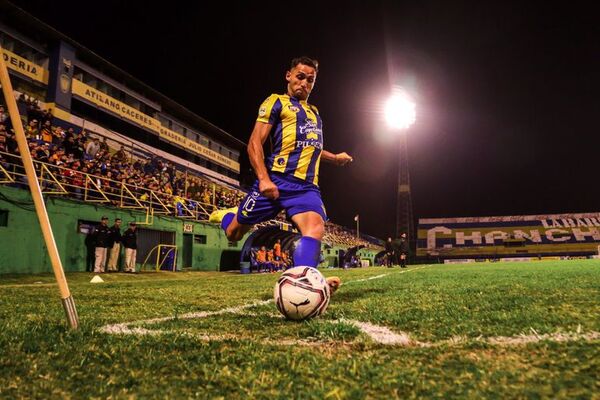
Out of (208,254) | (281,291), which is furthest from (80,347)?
(208,254)

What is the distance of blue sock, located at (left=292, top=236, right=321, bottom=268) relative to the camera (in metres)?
3.91

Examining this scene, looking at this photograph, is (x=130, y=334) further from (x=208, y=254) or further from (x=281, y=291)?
(x=208, y=254)

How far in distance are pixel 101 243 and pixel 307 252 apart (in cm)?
1337

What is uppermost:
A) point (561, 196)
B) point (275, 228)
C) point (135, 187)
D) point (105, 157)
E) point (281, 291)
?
point (561, 196)

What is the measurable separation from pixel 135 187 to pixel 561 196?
79.4m

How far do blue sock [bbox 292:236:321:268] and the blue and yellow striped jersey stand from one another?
72 centimetres

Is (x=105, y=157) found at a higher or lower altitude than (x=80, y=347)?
higher

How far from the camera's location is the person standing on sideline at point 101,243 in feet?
49.0

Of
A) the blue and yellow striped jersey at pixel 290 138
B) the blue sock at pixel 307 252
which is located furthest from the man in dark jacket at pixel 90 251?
the blue sock at pixel 307 252

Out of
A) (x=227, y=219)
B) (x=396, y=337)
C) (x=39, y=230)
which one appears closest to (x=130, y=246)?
(x=39, y=230)

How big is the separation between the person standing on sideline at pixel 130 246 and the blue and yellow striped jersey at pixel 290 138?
1343 centimetres

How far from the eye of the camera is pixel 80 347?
2264mm

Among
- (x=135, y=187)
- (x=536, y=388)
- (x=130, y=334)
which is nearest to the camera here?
(x=536, y=388)

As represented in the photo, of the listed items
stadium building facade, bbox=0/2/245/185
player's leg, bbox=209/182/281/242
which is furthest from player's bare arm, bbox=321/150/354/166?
stadium building facade, bbox=0/2/245/185
